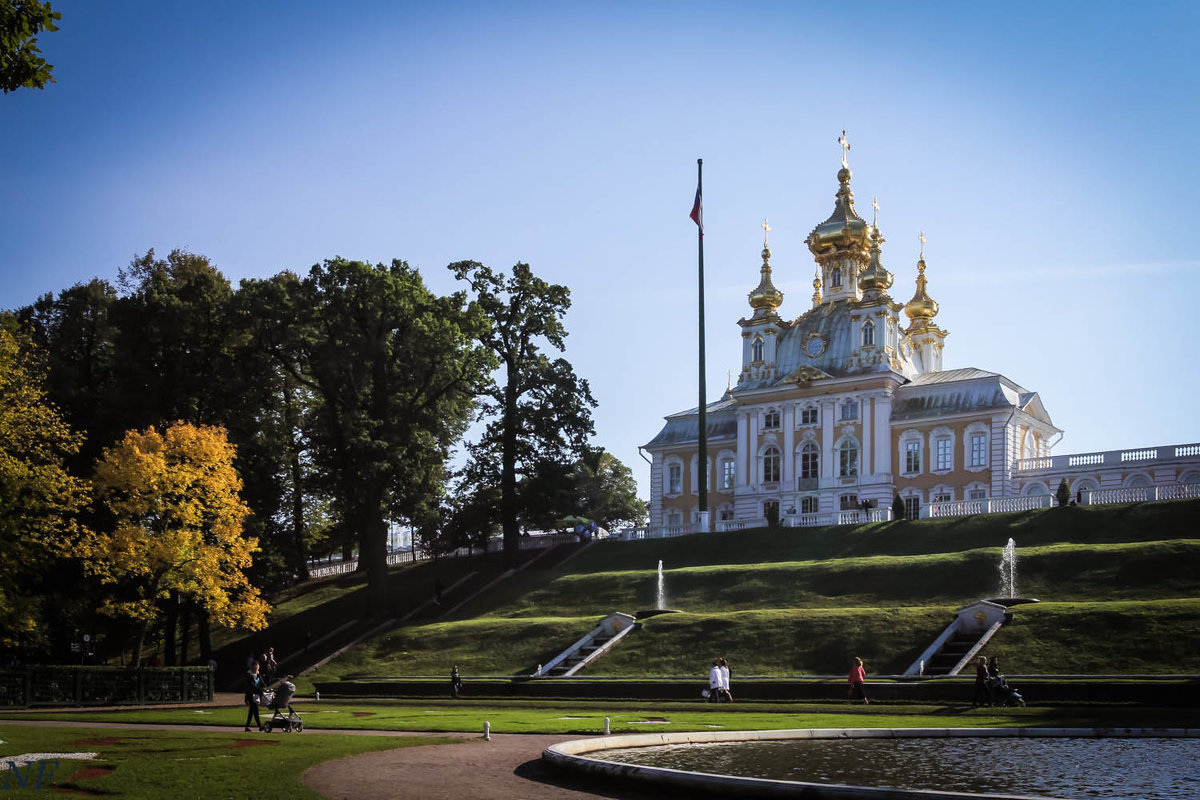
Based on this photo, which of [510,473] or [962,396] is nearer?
[510,473]

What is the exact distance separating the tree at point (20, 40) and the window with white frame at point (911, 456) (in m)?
64.5

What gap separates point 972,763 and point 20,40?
15.8 meters

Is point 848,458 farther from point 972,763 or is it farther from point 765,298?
point 972,763

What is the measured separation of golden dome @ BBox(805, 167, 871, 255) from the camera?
84438 mm

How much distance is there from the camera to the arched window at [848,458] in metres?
74.6

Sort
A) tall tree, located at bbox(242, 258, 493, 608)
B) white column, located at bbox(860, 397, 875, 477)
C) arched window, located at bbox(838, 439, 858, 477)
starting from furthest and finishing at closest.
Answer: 1. arched window, located at bbox(838, 439, 858, 477)
2. white column, located at bbox(860, 397, 875, 477)
3. tall tree, located at bbox(242, 258, 493, 608)

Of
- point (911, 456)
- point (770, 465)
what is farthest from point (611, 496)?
point (911, 456)

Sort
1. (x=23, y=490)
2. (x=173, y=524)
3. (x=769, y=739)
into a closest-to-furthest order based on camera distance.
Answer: (x=769, y=739) → (x=23, y=490) → (x=173, y=524)

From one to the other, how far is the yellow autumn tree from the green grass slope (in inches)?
250

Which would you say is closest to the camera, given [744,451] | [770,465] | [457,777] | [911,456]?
[457,777]

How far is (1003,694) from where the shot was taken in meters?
29.9

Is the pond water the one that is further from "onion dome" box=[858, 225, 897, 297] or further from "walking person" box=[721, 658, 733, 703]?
"onion dome" box=[858, 225, 897, 297]

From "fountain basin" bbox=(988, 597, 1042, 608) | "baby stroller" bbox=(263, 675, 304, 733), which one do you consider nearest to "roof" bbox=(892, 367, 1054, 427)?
"fountain basin" bbox=(988, 597, 1042, 608)

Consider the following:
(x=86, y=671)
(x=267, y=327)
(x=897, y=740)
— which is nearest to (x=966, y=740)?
(x=897, y=740)
